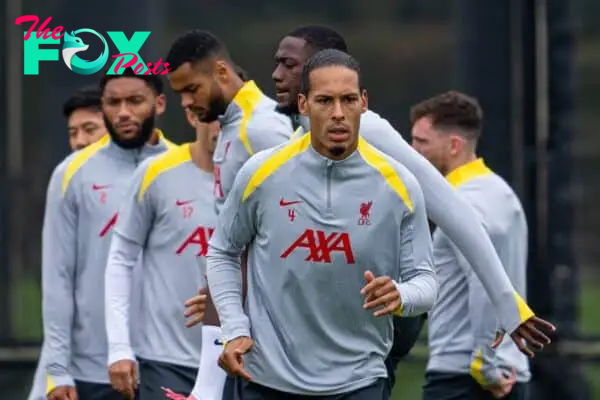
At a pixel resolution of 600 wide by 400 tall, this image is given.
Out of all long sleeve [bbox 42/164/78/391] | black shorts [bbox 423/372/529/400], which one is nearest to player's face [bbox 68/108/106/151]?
long sleeve [bbox 42/164/78/391]

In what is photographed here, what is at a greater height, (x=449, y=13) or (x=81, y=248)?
(x=449, y=13)

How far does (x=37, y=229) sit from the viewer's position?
14422 millimetres

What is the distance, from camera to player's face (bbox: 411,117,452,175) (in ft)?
31.2

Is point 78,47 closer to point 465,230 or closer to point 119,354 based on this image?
point 119,354

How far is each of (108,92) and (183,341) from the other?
1.10m

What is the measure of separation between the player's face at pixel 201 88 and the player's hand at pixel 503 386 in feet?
5.04

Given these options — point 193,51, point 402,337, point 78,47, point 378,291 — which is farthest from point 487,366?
point 78,47

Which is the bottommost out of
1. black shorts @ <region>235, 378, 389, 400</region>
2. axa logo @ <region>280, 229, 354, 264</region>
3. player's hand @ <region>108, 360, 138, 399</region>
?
player's hand @ <region>108, 360, 138, 399</region>

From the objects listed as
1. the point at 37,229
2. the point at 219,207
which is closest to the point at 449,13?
the point at 37,229

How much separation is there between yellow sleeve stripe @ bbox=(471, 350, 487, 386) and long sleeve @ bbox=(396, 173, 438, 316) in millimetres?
1550

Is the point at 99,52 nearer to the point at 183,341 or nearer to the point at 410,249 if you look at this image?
the point at 183,341

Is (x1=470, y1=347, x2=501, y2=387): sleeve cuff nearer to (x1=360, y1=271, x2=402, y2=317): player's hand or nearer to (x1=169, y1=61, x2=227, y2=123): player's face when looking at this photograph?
(x1=169, y1=61, x2=227, y2=123): player's face

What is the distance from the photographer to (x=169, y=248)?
30.2 ft

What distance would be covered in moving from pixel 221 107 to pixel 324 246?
3.77ft
